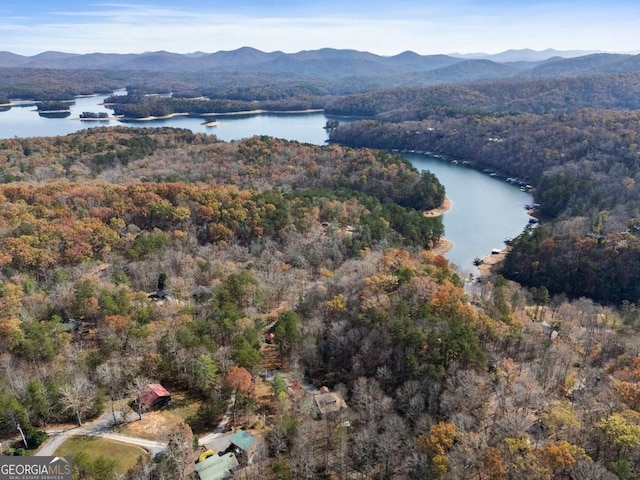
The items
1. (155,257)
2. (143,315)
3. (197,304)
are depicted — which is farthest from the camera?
(155,257)

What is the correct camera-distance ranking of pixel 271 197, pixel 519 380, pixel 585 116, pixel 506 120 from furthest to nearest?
pixel 506 120
pixel 585 116
pixel 271 197
pixel 519 380

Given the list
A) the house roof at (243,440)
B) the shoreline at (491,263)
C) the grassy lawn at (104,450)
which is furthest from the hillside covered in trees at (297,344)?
the shoreline at (491,263)

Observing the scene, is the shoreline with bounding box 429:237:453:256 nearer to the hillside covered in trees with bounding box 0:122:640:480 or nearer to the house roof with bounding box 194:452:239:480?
the hillside covered in trees with bounding box 0:122:640:480

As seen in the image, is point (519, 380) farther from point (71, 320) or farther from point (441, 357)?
point (71, 320)

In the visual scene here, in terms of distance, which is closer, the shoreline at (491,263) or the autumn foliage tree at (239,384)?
the autumn foliage tree at (239,384)

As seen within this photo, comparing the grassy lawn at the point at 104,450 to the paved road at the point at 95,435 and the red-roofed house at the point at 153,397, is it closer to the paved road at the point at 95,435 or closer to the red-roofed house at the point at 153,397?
the paved road at the point at 95,435

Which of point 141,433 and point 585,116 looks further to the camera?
point 585,116

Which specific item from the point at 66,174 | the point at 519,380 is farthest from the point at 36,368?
the point at 66,174

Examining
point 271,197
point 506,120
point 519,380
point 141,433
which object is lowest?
point 141,433
